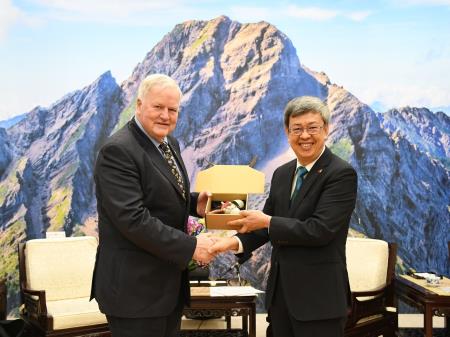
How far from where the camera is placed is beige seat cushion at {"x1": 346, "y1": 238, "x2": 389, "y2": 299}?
447 cm

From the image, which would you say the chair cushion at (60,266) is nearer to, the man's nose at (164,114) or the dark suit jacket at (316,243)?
the dark suit jacket at (316,243)

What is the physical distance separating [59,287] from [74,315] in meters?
0.53

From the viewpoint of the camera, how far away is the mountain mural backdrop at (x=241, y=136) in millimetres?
5641

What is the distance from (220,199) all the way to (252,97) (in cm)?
315

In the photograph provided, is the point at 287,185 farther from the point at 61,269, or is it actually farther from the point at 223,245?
the point at 61,269

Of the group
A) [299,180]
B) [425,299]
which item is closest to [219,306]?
[425,299]

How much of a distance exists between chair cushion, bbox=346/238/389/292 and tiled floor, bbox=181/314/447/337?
0.87m

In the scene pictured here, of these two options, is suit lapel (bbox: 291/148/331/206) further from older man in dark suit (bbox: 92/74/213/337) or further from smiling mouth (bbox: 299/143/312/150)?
older man in dark suit (bbox: 92/74/213/337)

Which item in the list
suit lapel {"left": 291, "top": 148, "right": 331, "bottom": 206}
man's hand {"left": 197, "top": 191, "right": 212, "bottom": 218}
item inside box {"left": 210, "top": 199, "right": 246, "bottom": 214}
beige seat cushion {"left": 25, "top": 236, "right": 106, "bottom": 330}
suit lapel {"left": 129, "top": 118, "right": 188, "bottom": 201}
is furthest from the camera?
beige seat cushion {"left": 25, "top": 236, "right": 106, "bottom": 330}

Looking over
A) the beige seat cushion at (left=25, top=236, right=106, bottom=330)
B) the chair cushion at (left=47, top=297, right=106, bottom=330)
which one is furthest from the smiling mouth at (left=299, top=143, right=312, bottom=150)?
the beige seat cushion at (left=25, top=236, right=106, bottom=330)

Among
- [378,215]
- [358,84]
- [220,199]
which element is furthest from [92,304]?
[358,84]

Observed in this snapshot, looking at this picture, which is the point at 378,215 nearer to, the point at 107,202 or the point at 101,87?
the point at 101,87

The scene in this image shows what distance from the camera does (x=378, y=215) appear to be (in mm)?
5711

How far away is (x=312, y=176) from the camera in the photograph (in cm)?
231
